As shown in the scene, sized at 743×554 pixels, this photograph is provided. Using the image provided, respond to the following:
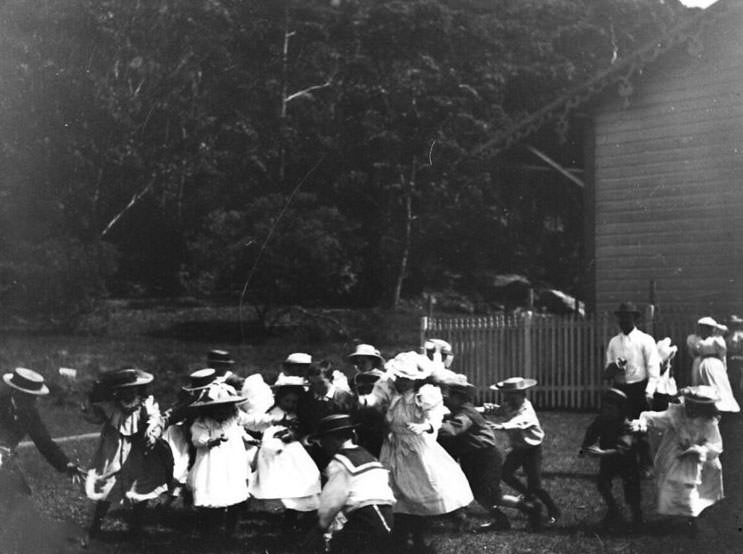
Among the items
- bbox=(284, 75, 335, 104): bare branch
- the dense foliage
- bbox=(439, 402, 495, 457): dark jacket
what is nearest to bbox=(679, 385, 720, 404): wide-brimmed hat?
bbox=(439, 402, 495, 457): dark jacket

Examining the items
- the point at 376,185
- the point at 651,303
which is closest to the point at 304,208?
the point at 376,185

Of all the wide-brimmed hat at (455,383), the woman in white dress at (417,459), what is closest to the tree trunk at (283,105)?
the wide-brimmed hat at (455,383)

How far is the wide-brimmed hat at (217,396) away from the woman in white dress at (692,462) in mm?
3377

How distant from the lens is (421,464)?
6.43 m

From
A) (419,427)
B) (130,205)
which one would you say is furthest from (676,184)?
(130,205)

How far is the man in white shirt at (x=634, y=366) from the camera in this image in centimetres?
865

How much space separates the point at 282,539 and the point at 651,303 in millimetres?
8378

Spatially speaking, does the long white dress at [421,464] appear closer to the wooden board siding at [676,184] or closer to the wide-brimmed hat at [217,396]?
the wide-brimmed hat at [217,396]

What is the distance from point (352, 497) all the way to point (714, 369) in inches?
222

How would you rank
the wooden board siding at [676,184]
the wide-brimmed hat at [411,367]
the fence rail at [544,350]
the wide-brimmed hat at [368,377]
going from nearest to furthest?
the wide-brimmed hat at [411,367] → the wide-brimmed hat at [368,377] → the wooden board siding at [676,184] → the fence rail at [544,350]

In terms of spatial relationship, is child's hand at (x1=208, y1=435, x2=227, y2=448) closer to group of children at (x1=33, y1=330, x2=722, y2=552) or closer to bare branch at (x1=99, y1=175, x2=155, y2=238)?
group of children at (x1=33, y1=330, x2=722, y2=552)

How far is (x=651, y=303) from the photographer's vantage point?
13.2m

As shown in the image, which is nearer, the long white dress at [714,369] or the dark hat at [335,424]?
the dark hat at [335,424]

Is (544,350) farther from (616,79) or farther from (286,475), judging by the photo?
(286,475)
